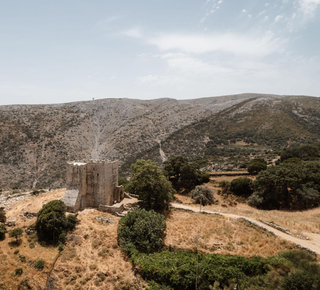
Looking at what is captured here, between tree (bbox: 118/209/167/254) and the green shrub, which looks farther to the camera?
tree (bbox: 118/209/167/254)

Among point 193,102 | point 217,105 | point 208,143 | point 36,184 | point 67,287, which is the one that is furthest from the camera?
point 193,102

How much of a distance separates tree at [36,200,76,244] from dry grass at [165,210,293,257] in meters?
8.25

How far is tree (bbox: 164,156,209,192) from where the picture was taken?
3950 centimetres

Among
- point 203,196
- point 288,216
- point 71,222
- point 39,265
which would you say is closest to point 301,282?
point 39,265

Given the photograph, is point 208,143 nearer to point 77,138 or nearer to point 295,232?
point 77,138

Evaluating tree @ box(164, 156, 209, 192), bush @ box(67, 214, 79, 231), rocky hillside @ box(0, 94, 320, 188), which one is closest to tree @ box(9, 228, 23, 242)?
bush @ box(67, 214, 79, 231)

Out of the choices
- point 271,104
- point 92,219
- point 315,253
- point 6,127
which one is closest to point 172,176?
point 92,219

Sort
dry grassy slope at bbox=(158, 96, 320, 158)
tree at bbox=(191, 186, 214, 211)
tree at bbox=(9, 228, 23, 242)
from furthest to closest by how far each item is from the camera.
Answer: dry grassy slope at bbox=(158, 96, 320, 158), tree at bbox=(191, 186, 214, 211), tree at bbox=(9, 228, 23, 242)

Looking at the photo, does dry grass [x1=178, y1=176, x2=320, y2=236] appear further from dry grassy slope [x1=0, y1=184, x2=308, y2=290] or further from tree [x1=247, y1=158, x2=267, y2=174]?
tree [x1=247, y1=158, x2=267, y2=174]

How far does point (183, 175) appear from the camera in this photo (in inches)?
1569

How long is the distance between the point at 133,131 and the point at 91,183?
192 ft

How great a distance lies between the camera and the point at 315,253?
15.0 m

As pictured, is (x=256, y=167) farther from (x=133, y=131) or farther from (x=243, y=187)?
(x=133, y=131)

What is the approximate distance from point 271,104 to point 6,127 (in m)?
93.2
